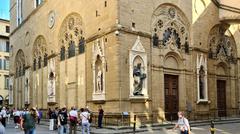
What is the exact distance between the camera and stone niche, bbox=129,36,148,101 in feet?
76.7

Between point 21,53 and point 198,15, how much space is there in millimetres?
22538

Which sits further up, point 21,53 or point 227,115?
point 21,53

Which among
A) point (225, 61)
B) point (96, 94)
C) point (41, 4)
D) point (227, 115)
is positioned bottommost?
point (227, 115)

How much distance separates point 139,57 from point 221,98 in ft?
34.9

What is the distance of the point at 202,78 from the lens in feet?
94.4

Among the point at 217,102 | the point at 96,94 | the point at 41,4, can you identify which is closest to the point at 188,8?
the point at 217,102

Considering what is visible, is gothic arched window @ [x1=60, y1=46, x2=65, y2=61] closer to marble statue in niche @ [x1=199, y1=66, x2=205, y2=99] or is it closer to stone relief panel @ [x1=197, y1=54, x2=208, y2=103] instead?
stone relief panel @ [x1=197, y1=54, x2=208, y2=103]

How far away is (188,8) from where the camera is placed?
93.4ft

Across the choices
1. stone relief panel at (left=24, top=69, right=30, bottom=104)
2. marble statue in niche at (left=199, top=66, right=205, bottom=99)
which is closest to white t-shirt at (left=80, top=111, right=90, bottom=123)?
Answer: marble statue in niche at (left=199, top=66, right=205, bottom=99)

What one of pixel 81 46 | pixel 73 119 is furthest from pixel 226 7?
pixel 73 119

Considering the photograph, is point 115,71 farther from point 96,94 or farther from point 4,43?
point 4,43

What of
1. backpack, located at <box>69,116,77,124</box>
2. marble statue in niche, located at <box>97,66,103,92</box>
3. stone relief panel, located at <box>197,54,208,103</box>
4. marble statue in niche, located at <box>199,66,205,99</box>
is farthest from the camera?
marble statue in niche, located at <box>199,66,205,99</box>

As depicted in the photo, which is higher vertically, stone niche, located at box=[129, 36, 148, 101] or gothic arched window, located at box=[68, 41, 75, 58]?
gothic arched window, located at box=[68, 41, 75, 58]

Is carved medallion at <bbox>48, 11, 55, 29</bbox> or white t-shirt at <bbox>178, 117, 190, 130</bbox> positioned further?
carved medallion at <bbox>48, 11, 55, 29</bbox>
